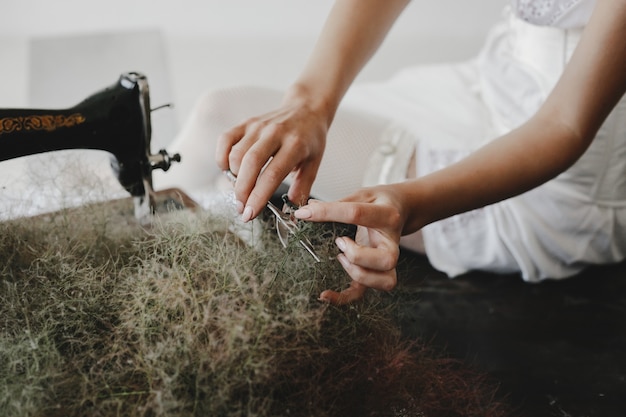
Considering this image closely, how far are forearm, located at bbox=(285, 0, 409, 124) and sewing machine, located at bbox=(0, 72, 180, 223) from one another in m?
0.21

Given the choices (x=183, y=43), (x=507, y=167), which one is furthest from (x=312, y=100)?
(x=183, y=43)

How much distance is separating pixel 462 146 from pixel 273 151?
462mm

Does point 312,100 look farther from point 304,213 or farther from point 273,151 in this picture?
point 304,213

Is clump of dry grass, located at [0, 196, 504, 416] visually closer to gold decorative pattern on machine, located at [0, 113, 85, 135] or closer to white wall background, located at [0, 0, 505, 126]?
gold decorative pattern on machine, located at [0, 113, 85, 135]

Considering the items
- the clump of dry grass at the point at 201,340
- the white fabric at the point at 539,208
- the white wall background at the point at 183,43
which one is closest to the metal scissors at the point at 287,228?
the clump of dry grass at the point at 201,340

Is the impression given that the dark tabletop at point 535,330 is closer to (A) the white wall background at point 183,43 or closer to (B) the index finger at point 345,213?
(B) the index finger at point 345,213

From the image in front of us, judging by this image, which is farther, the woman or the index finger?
the woman

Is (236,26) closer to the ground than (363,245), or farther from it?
closer to the ground

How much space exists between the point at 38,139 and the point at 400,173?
0.56m

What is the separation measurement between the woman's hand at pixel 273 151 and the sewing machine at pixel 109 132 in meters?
0.11

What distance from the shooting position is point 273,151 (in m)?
0.74

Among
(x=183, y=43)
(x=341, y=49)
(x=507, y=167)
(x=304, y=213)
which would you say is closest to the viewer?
(x=304, y=213)

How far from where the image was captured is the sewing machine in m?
0.70

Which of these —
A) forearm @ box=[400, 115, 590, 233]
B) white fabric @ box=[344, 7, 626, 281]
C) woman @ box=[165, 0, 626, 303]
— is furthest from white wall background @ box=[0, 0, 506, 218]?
forearm @ box=[400, 115, 590, 233]
